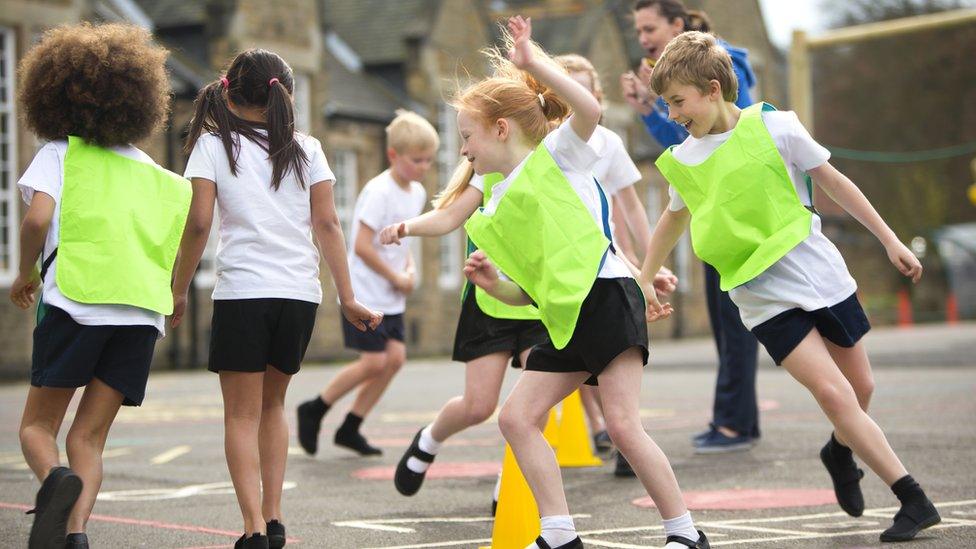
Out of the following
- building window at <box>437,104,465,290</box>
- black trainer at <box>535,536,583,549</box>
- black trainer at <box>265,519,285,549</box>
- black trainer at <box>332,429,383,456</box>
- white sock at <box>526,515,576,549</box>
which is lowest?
building window at <box>437,104,465,290</box>

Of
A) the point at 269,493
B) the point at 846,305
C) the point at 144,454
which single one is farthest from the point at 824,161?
the point at 144,454

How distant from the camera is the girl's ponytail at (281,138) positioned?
5348 mm

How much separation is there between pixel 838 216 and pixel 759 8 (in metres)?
8.41

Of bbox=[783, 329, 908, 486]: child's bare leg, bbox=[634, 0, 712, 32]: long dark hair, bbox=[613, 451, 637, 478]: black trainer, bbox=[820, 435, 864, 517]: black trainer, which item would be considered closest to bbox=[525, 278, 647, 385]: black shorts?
bbox=[783, 329, 908, 486]: child's bare leg

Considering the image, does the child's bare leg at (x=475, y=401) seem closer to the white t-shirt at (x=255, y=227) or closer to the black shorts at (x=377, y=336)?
the white t-shirt at (x=255, y=227)

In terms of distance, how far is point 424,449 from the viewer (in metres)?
6.60

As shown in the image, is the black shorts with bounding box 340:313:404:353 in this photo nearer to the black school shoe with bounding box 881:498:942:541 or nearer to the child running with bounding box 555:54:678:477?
the child running with bounding box 555:54:678:477

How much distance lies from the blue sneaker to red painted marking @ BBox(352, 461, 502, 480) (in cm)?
124

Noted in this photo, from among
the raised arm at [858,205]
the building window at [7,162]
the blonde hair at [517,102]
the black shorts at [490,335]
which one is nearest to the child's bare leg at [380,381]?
the black shorts at [490,335]

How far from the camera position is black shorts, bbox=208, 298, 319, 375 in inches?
207

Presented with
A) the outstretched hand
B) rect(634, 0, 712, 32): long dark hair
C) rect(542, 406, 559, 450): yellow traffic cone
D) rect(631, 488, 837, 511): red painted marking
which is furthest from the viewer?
rect(542, 406, 559, 450): yellow traffic cone

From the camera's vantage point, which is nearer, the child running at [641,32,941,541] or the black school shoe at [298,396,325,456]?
the child running at [641,32,941,541]

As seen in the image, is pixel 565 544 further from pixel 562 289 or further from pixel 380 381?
pixel 380 381

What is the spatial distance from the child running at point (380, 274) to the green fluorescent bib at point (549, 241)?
3.57 m
